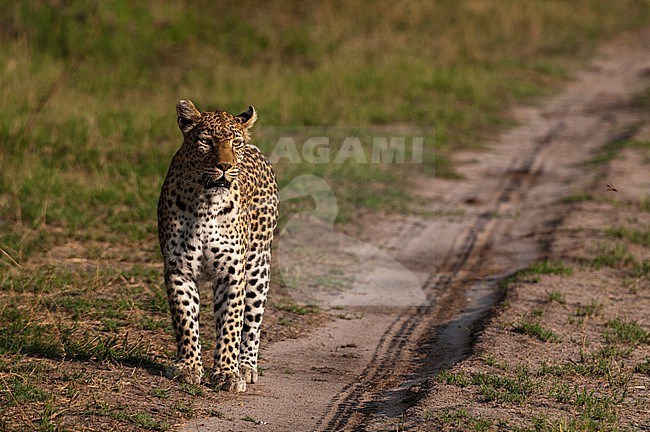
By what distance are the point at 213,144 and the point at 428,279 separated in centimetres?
352

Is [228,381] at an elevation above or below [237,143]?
below

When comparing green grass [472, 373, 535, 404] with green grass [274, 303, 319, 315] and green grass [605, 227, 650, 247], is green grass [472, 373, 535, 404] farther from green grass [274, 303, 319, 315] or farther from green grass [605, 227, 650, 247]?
green grass [605, 227, 650, 247]

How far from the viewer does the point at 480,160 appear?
14.0 m

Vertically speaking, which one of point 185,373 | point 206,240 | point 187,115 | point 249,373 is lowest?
point 249,373

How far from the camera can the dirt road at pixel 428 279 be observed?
6.16 metres

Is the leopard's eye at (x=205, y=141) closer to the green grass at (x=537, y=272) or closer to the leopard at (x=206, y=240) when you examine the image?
the leopard at (x=206, y=240)

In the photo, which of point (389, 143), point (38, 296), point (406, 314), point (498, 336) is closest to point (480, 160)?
point (389, 143)

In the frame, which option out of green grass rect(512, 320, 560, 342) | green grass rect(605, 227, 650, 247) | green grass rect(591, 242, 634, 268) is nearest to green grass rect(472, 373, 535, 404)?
green grass rect(512, 320, 560, 342)

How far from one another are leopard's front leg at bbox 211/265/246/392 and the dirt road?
0.13 meters

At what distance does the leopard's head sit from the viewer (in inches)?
240

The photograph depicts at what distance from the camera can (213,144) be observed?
244 inches

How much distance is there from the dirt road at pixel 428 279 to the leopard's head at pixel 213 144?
128 centimetres

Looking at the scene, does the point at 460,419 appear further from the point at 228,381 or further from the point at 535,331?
the point at 535,331

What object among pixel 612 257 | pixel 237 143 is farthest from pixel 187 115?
pixel 612 257
